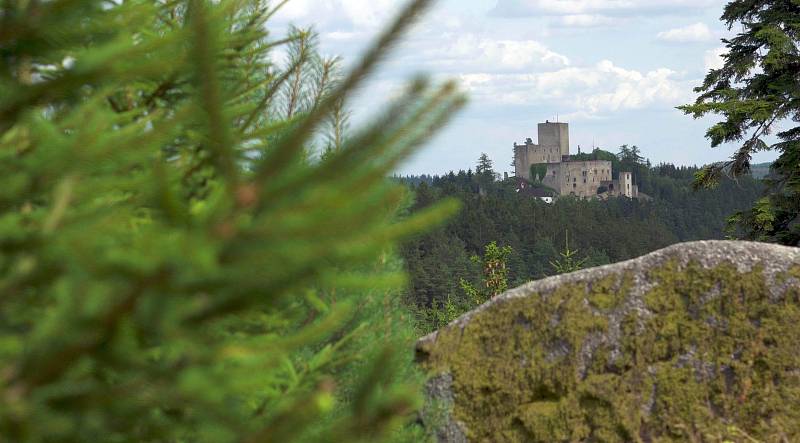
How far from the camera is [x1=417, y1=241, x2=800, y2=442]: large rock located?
224 inches

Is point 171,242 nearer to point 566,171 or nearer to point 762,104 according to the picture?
point 762,104

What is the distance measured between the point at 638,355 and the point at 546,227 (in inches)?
2899

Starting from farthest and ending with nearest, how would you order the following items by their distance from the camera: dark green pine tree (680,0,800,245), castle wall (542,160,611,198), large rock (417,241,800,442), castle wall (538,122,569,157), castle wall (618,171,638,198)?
castle wall (618,171,638,198), castle wall (542,160,611,198), castle wall (538,122,569,157), dark green pine tree (680,0,800,245), large rock (417,241,800,442)

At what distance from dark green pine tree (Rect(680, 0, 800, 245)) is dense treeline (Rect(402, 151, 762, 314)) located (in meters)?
29.4

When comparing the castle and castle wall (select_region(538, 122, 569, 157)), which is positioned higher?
castle wall (select_region(538, 122, 569, 157))

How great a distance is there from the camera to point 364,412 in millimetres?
1241

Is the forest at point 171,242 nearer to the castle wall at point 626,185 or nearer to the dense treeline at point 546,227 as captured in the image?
the dense treeline at point 546,227

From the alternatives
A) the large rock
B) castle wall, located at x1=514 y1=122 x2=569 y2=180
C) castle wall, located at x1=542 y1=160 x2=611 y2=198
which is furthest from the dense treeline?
the large rock

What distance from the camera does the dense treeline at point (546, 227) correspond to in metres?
59.4

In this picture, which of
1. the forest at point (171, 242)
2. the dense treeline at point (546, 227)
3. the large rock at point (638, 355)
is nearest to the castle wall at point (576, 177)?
the dense treeline at point (546, 227)

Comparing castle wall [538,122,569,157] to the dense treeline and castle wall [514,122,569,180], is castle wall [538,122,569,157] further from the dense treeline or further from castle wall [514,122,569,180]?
the dense treeline

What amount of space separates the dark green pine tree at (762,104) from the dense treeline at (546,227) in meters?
29.4

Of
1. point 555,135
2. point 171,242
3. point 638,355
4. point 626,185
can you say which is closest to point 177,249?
point 171,242

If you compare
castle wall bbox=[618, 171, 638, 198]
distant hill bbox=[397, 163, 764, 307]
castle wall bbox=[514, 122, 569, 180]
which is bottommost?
distant hill bbox=[397, 163, 764, 307]
